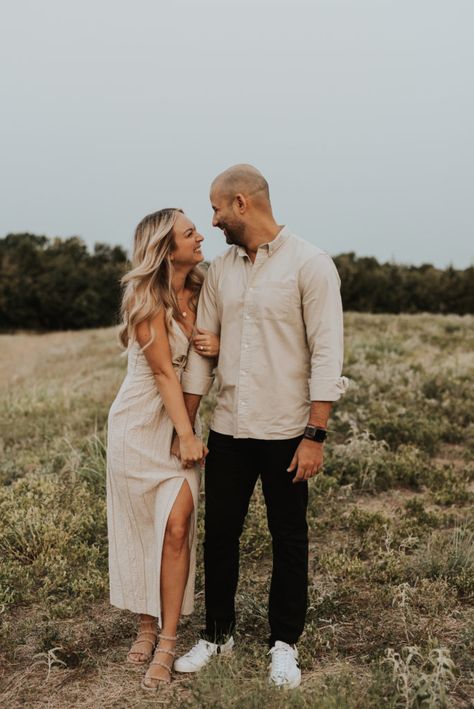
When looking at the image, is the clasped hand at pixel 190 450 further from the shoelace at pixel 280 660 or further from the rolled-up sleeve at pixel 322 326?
the shoelace at pixel 280 660

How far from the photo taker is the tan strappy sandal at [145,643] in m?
4.22

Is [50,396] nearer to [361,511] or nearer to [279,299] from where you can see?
[361,511]

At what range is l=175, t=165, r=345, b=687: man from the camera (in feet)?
12.4

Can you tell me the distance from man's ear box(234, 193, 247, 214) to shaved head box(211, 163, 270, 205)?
0.02 m

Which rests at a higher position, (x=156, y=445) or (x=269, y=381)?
(x=269, y=381)

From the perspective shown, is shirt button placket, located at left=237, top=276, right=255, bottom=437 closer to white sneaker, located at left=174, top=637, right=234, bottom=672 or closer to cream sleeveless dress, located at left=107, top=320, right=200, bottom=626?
cream sleeveless dress, located at left=107, top=320, right=200, bottom=626

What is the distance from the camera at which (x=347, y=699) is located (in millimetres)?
3453

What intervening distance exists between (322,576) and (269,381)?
6.65 ft

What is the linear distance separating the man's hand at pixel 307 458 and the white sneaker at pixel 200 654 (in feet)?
3.52

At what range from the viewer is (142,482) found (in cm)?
411

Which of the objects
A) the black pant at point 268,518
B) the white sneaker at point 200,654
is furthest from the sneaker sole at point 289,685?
the white sneaker at point 200,654

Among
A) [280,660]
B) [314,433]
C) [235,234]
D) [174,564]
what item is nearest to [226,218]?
[235,234]

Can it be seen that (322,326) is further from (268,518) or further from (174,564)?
(174,564)

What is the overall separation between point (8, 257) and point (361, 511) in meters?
48.7
